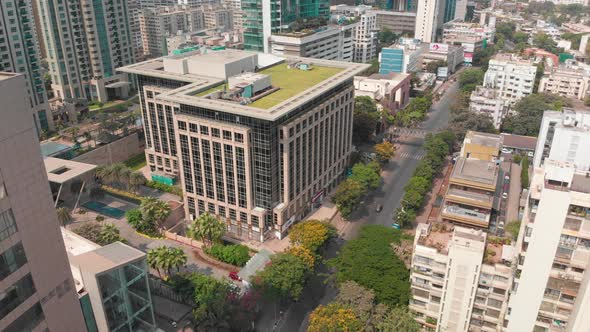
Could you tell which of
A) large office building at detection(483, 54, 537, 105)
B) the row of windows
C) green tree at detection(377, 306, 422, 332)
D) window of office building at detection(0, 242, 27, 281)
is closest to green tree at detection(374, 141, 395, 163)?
the row of windows

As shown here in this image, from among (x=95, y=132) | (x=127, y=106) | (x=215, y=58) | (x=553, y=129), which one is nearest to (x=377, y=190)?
(x=553, y=129)

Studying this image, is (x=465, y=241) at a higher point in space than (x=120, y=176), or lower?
higher

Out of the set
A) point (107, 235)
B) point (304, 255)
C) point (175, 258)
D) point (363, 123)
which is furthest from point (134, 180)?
point (363, 123)

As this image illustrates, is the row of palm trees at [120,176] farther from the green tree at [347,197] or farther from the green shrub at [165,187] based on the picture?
the green tree at [347,197]

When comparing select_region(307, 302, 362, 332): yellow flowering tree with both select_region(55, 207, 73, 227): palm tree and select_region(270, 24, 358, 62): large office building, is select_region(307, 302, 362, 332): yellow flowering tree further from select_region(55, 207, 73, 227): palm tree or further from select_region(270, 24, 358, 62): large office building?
select_region(270, 24, 358, 62): large office building

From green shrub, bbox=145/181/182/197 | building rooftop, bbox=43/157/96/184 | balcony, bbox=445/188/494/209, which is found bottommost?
green shrub, bbox=145/181/182/197

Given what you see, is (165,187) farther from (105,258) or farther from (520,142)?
(520,142)
